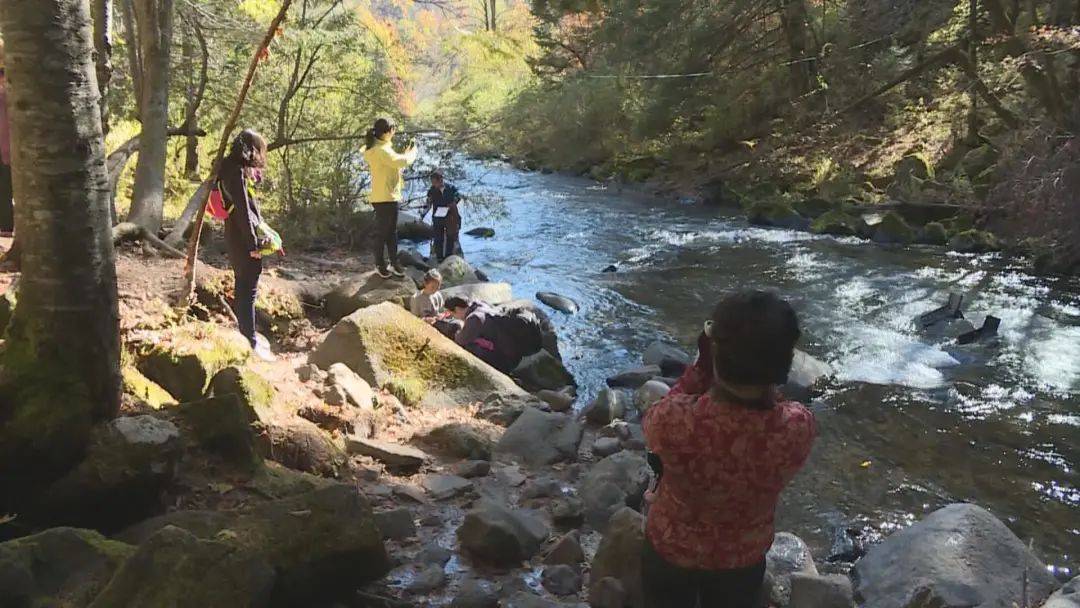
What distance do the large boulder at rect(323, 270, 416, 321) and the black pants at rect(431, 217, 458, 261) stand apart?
2916mm

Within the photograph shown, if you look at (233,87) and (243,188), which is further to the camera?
(233,87)

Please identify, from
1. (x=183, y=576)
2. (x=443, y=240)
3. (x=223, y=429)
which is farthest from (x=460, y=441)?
(x=443, y=240)

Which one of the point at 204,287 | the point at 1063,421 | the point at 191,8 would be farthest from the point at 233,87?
the point at 1063,421

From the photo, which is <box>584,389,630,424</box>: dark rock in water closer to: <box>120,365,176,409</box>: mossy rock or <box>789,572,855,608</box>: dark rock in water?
<box>789,572,855,608</box>: dark rock in water

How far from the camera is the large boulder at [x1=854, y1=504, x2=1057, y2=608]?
3.56 metres

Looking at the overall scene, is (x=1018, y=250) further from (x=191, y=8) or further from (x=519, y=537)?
(x=191, y=8)

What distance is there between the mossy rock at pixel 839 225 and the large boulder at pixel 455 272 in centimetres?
779

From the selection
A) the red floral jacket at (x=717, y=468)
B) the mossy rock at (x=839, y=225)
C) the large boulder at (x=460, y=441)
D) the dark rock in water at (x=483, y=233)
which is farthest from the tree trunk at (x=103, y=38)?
the mossy rock at (x=839, y=225)

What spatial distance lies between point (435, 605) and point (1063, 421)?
219 inches

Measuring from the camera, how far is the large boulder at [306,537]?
2592 millimetres

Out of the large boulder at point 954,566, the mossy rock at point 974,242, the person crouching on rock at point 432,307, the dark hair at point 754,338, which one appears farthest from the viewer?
the mossy rock at point 974,242

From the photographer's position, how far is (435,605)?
3.21 meters

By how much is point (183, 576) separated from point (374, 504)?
2065mm

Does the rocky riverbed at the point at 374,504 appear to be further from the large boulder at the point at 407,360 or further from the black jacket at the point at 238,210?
the black jacket at the point at 238,210
